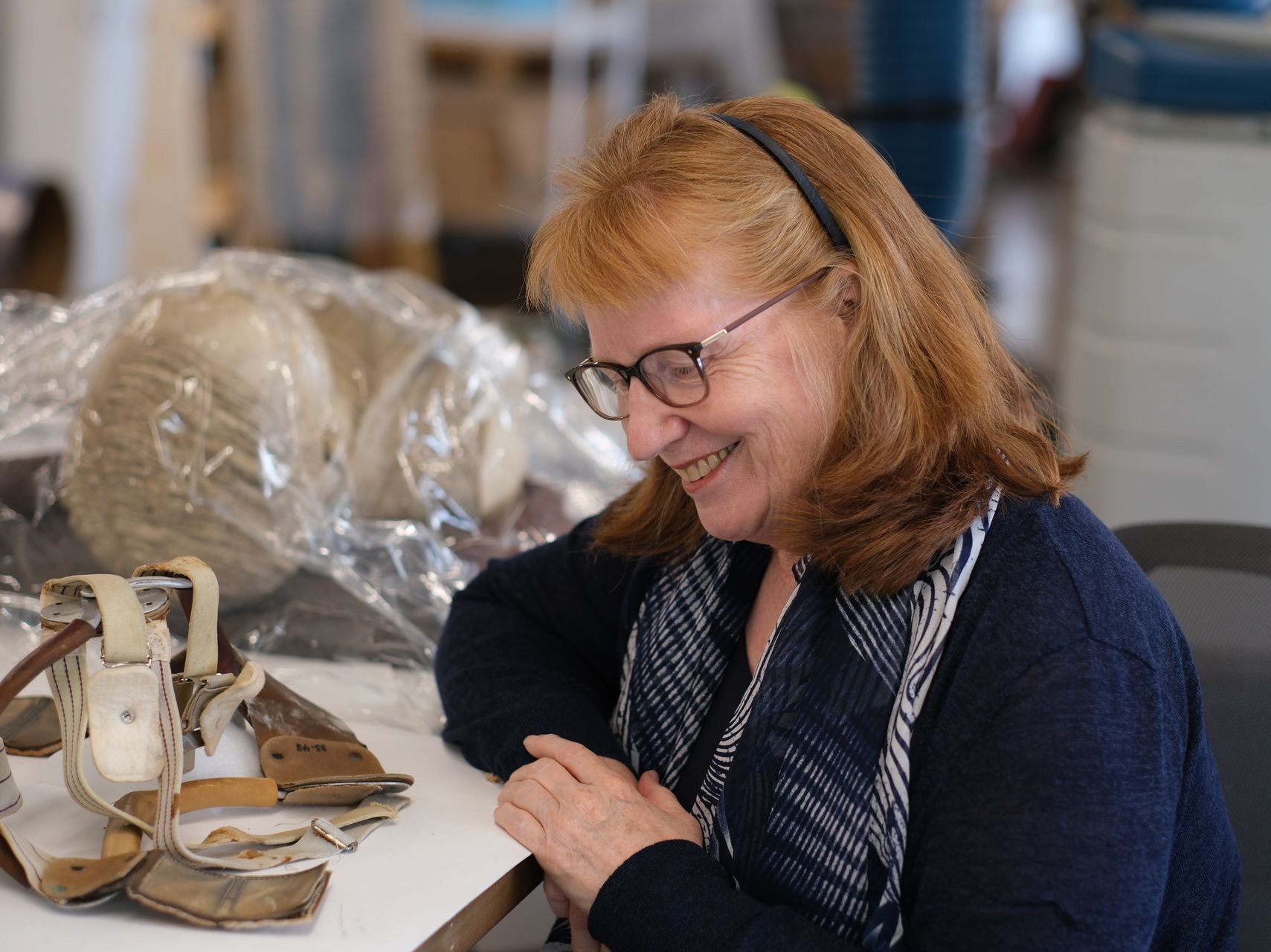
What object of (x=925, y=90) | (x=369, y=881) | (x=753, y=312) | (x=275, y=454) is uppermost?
(x=925, y=90)

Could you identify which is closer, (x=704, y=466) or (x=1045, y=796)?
(x=1045, y=796)

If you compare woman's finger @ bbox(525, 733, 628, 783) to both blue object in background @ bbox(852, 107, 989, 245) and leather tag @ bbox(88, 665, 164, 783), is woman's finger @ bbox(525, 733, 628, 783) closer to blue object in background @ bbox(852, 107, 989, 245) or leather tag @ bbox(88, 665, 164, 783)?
leather tag @ bbox(88, 665, 164, 783)

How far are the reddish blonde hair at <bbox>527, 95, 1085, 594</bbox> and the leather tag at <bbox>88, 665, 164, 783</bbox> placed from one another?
478 mm

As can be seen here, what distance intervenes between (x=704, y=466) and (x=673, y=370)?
10 cm

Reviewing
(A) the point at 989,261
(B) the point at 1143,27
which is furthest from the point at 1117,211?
(A) the point at 989,261

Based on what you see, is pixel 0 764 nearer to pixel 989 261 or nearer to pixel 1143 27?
pixel 1143 27

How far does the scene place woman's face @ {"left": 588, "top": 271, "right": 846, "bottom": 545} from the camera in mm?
1108

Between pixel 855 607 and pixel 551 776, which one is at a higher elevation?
pixel 855 607

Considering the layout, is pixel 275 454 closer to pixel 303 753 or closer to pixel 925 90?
pixel 303 753

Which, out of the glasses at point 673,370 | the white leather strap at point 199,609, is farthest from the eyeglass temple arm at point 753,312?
the white leather strap at point 199,609

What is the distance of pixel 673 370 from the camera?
114 cm

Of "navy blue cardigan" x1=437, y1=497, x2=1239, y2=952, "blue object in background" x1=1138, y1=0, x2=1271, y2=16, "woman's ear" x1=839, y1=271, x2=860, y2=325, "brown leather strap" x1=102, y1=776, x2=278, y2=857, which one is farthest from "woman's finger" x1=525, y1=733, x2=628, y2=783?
"blue object in background" x1=1138, y1=0, x2=1271, y2=16

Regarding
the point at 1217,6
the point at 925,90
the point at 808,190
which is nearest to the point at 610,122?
the point at 808,190

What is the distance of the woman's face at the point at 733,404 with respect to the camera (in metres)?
1.11
